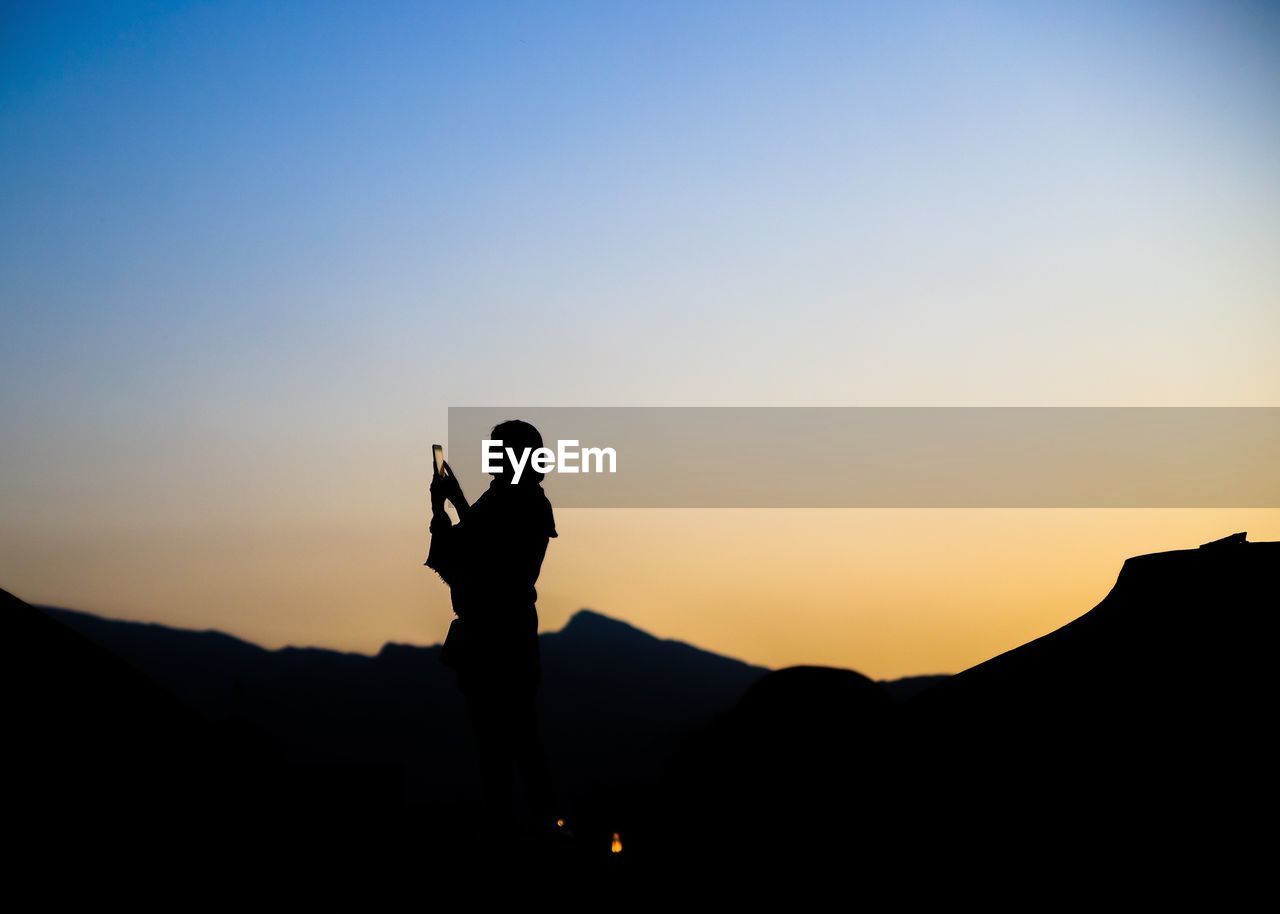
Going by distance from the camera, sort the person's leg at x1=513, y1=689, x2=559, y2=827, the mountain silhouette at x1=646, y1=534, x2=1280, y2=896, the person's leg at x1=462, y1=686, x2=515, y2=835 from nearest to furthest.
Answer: the mountain silhouette at x1=646, y1=534, x2=1280, y2=896, the person's leg at x1=462, y1=686, x2=515, y2=835, the person's leg at x1=513, y1=689, x2=559, y2=827

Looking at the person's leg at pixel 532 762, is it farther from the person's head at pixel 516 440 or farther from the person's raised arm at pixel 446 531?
the person's head at pixel 516 440

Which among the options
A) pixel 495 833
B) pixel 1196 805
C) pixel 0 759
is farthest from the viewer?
pixel 495 833

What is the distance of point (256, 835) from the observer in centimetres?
584

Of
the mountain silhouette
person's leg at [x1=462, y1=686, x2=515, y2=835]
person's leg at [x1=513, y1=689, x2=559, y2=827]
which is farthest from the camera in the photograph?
person's leg at [x1=513, y1=689, x2=559, y2=827]

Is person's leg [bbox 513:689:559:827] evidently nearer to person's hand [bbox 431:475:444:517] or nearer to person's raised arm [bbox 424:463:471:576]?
person's raised arm [bbox 424:463:471:576]

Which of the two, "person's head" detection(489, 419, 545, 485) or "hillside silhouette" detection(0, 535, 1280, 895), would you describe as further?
"person's head" detection(489, 419, 545, 485)

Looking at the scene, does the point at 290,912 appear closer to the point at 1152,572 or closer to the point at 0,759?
the point at 0,759

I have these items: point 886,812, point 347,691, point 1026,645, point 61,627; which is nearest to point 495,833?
point 886,812

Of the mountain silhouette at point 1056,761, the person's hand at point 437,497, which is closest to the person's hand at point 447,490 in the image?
the person's hand at point 437,497

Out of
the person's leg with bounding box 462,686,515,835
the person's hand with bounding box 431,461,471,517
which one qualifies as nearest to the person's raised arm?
the person's hand with bounding box 431,461,471,517

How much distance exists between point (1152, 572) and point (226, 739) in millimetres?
6344

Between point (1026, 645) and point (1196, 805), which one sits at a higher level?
point (1026, 645)

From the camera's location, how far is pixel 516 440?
674 centimetres

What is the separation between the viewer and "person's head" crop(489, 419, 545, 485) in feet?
22.0
